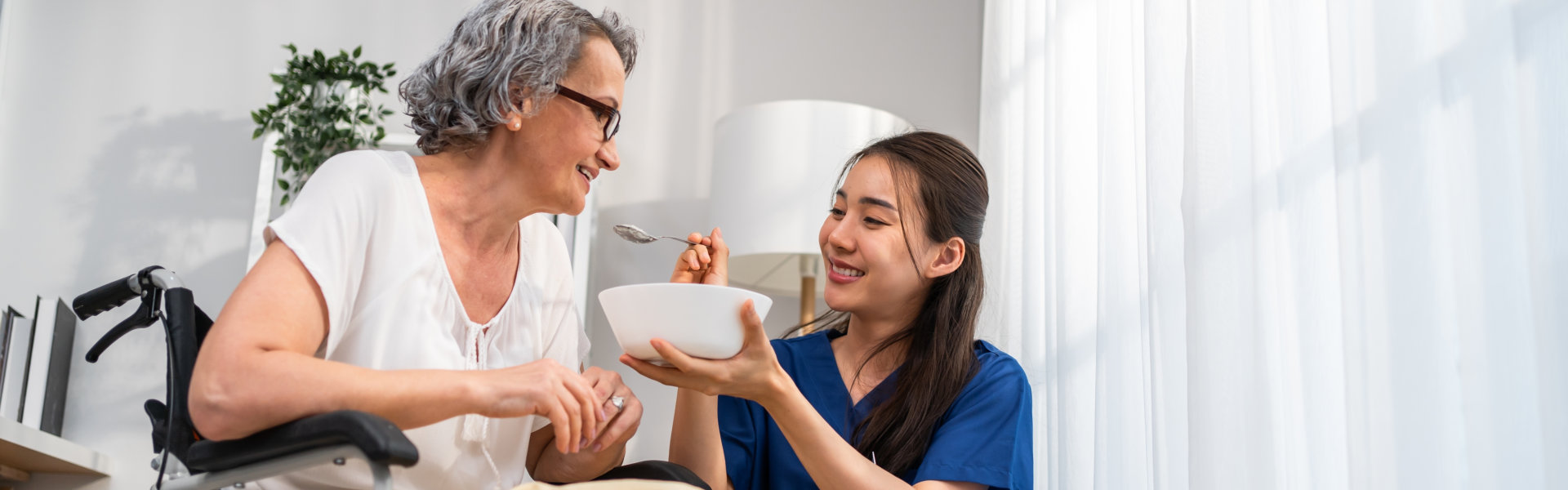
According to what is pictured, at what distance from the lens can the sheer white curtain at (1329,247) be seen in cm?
83

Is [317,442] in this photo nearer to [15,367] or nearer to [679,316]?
[679,316]

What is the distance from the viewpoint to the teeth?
4.99 ft

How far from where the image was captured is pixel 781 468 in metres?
1.48

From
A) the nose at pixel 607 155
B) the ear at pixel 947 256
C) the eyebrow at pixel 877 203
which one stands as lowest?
the ear at pixel 947 256

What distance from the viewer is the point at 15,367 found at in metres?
2.21

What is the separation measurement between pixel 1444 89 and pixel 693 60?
202 centimetres

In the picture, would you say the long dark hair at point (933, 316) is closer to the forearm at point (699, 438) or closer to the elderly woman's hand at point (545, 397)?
the forearm at point (699, 438)

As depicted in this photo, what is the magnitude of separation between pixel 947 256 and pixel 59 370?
2.02 metres

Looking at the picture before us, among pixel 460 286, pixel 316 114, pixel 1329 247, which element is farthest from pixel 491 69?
pixel 316 114

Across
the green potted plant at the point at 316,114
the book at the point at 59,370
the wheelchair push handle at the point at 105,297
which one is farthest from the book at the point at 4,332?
the wheelchair push handle at the point at 105,297

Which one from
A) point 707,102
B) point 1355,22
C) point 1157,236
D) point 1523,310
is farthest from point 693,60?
point 1523,310

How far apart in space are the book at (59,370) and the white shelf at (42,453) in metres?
0.11

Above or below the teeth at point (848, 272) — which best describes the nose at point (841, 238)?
above

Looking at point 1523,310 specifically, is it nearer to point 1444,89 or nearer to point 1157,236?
point 1444,89
